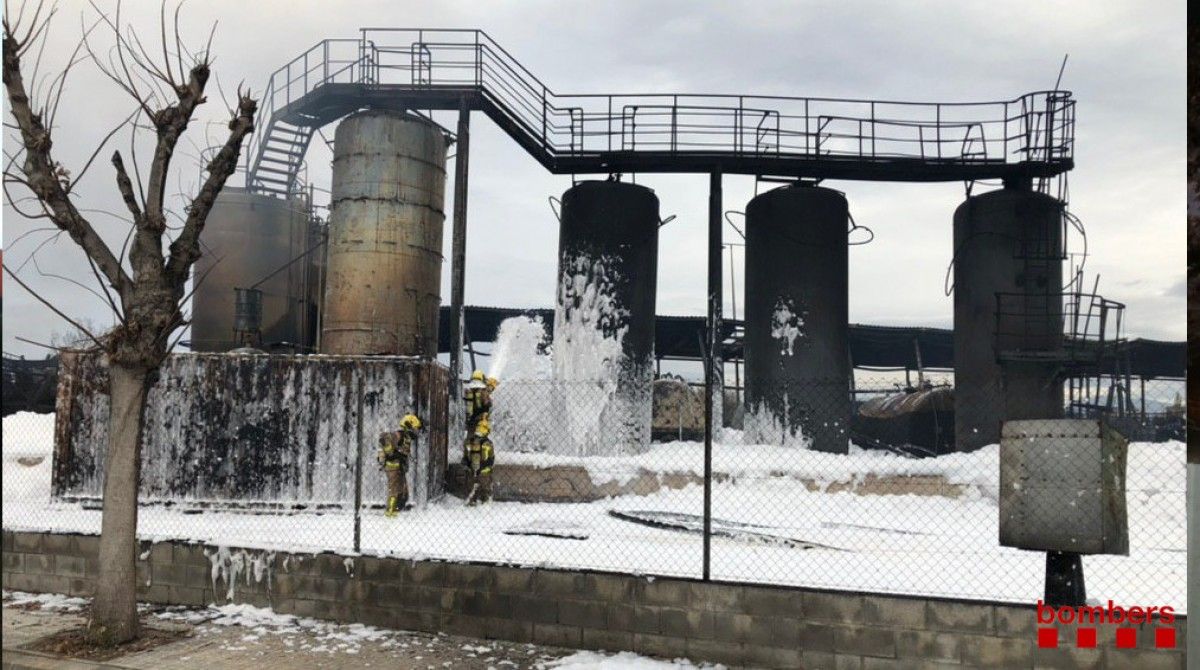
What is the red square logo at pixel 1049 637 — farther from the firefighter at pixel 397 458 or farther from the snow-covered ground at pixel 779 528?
the firefighter at pixel 397 458

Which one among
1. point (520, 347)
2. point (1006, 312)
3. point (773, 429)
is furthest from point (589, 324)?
point (1006, 312)

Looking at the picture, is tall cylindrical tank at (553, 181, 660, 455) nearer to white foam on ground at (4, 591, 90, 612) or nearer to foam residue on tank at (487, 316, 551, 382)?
foam residue on tank at (487, 316, 551, 382)

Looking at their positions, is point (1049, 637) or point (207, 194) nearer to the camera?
point (1049, 637)

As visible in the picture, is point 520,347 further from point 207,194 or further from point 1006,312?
point 207,194

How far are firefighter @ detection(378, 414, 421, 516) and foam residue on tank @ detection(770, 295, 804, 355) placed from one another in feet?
25.8

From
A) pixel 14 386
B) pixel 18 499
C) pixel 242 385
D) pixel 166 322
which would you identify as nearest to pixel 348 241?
pixel 242 385

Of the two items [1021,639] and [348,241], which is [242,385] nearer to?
[348,241]

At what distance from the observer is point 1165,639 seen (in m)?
5.02

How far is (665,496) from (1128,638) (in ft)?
28.0

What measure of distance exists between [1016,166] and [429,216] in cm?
1247

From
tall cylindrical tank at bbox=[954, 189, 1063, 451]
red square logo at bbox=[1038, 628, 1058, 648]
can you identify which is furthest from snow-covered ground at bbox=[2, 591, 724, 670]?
tall cylindrical tank at bbox=[954, 189, 1063, 451]

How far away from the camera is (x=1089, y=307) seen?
593 inches

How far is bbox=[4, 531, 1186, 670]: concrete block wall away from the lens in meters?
5.24

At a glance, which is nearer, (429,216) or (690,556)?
(690,556)
